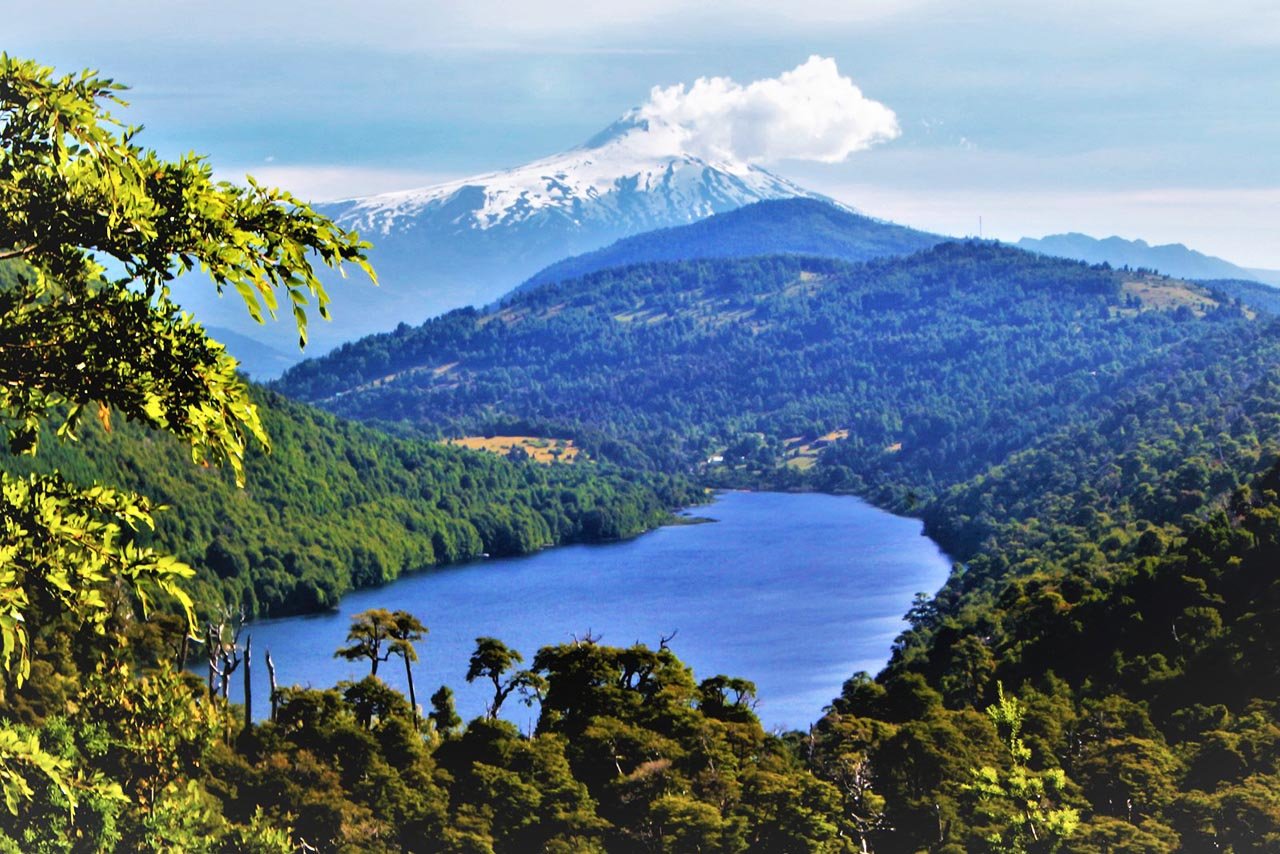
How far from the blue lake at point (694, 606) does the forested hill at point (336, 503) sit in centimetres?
412

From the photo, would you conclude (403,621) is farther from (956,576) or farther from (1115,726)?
(956,576)

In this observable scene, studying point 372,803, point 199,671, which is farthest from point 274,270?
point 199,671

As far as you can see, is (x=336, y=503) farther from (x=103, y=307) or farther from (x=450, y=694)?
(x=103, y=307)

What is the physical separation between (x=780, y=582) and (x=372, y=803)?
3299 inches

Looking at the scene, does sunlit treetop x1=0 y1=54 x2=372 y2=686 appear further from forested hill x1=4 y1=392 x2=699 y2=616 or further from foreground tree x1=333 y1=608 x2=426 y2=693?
forested hill x1=4 y1=392 x2=699 y2=616

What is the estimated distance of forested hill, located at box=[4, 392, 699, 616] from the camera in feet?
365

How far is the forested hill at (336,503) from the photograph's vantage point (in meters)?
111

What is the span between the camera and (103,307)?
22.9 feet

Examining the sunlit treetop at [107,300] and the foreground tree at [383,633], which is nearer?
the sunlit treetop at [107,300]

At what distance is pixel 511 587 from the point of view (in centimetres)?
11794

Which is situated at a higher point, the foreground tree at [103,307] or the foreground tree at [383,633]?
the foreground tree at [103,307]

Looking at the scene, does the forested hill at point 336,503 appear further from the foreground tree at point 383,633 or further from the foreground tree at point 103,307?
the foreground tree at point 103,307

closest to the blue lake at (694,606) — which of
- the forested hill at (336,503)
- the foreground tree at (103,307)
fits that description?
the forested hill at (336,503)

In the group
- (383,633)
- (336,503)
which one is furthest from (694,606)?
(383,633)
